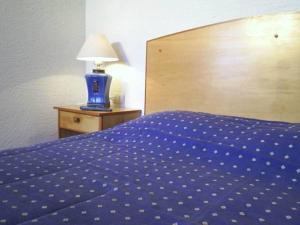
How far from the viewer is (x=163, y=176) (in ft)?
2.95

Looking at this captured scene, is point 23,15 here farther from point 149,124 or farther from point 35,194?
point 35,194

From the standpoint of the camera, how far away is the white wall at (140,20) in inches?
63.4

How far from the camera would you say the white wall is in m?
1.61

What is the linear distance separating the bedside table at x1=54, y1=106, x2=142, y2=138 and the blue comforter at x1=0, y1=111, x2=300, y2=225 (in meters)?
0.41

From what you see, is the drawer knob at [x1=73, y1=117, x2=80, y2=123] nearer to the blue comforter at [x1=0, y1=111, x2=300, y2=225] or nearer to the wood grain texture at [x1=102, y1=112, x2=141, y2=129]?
the wood grain texture at [x1=102, y1=112, x2=141, y2=129]

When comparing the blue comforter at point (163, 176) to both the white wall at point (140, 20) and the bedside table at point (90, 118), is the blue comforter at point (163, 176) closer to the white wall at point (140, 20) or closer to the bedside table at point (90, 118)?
the bedside table at point (90, 118)

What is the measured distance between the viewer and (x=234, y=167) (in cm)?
102

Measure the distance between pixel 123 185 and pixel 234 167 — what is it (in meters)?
0.45

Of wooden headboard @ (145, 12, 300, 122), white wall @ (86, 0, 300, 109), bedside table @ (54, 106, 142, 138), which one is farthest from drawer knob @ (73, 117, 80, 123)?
wooden headboard @ (145, 12, 300, 122)

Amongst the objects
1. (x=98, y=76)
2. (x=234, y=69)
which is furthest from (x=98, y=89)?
(x=234, y=69)

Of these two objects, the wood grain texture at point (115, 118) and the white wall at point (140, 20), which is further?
the wood grain texture at point (115, 118)

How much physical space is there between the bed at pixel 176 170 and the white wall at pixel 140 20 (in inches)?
4.2

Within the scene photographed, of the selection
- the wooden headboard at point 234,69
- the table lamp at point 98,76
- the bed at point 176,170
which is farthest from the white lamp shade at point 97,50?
the bed at point 176,170

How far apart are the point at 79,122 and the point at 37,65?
0.63 meters
